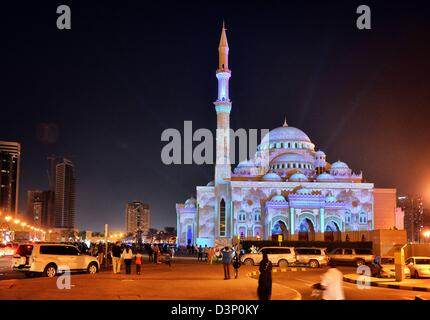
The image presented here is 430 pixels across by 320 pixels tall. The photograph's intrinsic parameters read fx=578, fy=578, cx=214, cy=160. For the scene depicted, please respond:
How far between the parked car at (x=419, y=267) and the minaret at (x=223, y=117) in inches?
1879

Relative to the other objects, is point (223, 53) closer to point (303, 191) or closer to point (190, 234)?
point (303, 191)

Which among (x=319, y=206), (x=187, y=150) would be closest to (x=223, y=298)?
(x=187, y=150)

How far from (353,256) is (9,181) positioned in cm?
11731

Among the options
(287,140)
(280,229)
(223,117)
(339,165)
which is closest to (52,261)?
(223,117)

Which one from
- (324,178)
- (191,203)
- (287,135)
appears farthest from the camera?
(287,135)

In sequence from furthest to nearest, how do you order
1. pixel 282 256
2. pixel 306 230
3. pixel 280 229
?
pixel 280 229
pixel 306 230
pixel 282 256

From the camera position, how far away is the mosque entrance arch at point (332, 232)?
71.7 metres

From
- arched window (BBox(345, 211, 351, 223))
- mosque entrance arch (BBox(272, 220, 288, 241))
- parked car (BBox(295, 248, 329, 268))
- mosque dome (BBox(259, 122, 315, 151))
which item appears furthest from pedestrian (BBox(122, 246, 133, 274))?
mosque dome (BBox(259, 122, 315, 151))

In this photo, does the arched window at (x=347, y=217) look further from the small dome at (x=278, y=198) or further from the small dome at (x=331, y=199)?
the small dome at (x=278, y=198)

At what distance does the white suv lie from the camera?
982 inches

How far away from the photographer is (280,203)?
7250 cm

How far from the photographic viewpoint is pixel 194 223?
86.8 meters

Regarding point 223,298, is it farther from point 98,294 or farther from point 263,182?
point 263,182
